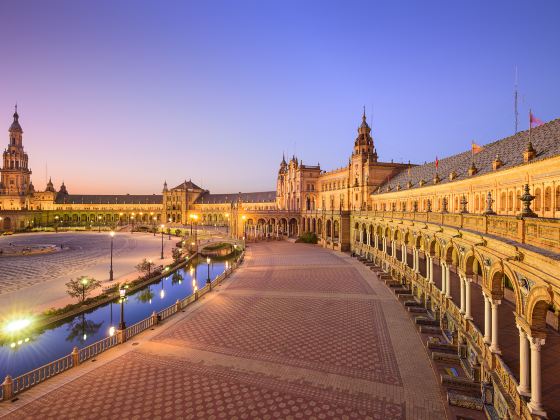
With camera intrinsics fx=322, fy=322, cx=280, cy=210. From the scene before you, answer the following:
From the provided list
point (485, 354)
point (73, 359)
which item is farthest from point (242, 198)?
point (485, 354)

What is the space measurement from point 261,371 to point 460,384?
8.64 metres

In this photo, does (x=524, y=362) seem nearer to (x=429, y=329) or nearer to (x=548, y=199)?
(x=429, y=329)

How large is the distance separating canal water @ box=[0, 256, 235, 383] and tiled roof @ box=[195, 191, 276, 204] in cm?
8379

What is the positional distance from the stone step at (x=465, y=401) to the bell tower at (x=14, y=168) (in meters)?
160

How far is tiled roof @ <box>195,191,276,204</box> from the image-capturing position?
12296cm

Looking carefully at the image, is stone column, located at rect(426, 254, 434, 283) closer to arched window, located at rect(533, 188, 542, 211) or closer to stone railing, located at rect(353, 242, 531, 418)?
stone railing, located at rect(353, 242, 531, 418)

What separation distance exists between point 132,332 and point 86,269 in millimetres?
29248

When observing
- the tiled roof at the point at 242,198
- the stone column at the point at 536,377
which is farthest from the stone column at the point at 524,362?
the tiled roof at the point at 242,198

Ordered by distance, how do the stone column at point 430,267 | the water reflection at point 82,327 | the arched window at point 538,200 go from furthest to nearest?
1. the water reflection at point 82,327
2. the stone column at point 430,267
3. the arched window at point 538,200

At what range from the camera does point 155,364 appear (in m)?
16.0

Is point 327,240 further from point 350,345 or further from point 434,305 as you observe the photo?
point 350,345

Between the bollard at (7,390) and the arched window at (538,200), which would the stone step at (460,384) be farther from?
the bollard at (7,390)

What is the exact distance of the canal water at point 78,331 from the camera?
63.0 feet

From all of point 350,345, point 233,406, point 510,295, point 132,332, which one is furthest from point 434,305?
point 132,332
